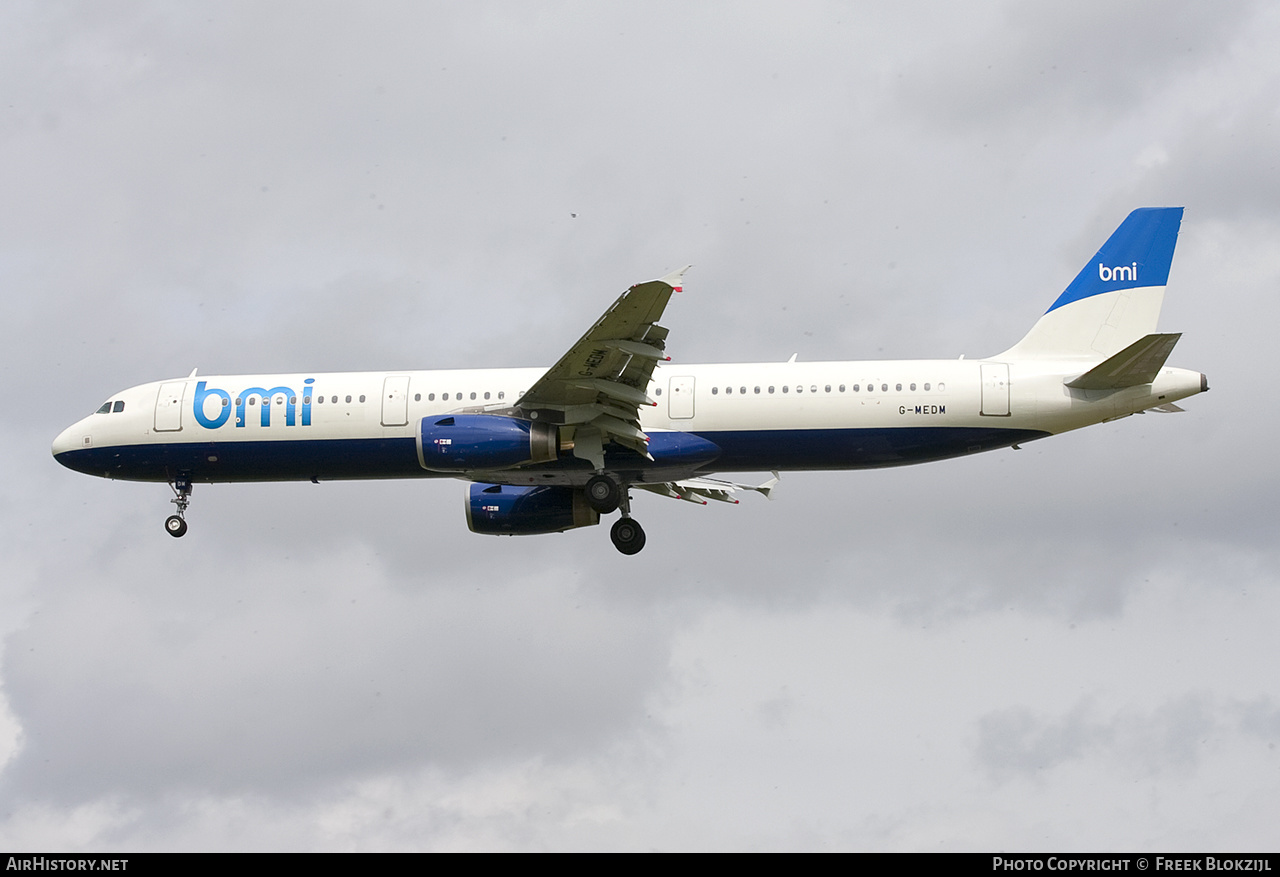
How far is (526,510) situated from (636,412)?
5.66m

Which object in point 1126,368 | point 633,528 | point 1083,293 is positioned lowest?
point 633,528

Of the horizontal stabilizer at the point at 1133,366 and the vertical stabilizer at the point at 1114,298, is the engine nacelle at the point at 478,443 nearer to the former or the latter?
the vertical stabilizer at the point at 1114,298

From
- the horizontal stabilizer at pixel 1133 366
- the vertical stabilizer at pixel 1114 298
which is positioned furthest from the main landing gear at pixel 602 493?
the horizontal stabilizer at pixel 1133 366

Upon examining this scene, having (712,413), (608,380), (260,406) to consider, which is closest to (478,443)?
(608,380)

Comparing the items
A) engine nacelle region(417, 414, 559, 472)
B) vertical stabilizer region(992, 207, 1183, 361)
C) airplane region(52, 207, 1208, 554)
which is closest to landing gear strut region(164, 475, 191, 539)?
airplane region(52, 207, 1208, 554)

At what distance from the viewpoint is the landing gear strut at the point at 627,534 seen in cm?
3647

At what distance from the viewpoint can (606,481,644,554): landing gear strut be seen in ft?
120

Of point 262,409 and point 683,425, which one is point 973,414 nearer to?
point 683,425

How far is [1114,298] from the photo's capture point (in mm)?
35812

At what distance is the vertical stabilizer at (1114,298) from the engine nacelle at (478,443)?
10930mm
